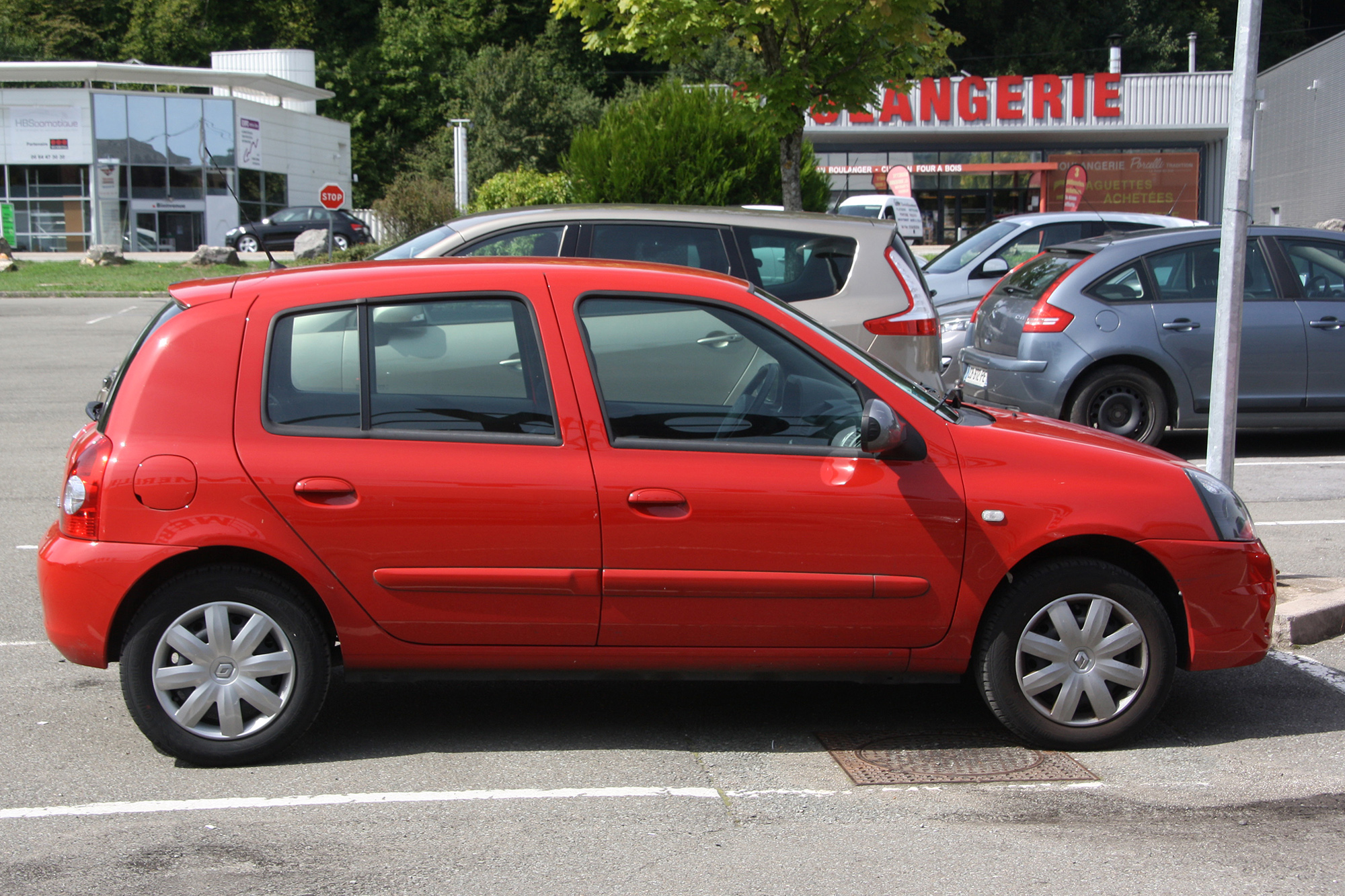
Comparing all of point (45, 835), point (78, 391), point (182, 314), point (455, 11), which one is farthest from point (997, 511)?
point (455, 11)

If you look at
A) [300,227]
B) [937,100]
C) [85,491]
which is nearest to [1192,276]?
[85,491]

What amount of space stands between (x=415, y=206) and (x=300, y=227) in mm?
16440

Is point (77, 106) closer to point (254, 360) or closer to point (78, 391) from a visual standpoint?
point (78, 391)

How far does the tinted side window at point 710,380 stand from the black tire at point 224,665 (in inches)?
50.2

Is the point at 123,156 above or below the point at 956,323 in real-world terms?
above

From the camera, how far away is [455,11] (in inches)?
2744

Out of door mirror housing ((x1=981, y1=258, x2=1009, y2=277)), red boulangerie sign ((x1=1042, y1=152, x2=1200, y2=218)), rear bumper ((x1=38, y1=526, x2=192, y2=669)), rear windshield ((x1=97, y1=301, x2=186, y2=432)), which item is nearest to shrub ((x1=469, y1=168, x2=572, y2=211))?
door mirror housing ((x1=981, y1=258, x2=1009, y2=277))

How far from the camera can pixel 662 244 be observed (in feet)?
25.0

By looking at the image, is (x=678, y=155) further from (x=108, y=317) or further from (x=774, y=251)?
(x=108, y=317)

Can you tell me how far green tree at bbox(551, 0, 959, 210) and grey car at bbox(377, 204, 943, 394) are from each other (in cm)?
492

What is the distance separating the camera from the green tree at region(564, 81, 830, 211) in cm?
1440

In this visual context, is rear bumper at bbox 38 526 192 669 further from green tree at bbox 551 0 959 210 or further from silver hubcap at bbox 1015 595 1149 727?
green tree at bbox 551 0 959 210

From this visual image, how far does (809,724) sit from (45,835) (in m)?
2.54

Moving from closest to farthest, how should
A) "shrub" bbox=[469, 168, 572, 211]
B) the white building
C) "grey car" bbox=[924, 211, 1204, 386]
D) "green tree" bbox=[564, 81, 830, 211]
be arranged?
"grey car" bbox=[924, 211, 1204, 386] → "green tree" bbox=[564, 81, 830, 211] → "shrub" bbox=[469, 168, 572, 211] → the white building
